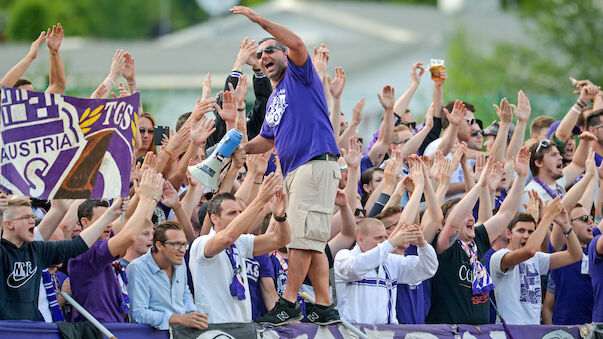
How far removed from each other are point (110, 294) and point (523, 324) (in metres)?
3.91

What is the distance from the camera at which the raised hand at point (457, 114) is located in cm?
1162

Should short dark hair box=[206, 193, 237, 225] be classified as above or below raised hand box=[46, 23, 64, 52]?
below

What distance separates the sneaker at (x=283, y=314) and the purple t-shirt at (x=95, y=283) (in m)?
1.20

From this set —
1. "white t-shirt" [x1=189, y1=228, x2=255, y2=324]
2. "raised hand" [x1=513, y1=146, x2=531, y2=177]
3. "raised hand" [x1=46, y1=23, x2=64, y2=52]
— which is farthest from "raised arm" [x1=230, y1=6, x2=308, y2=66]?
"raised hand" [x1=513, y1=146, x2=531, y2=177]

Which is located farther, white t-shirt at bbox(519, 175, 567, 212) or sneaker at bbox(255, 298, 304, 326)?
white t-shirt at bbox(519, 175, 567, 212)

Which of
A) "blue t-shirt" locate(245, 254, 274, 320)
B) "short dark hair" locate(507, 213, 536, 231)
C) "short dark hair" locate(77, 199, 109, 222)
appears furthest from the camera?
"short dark hair" locate(507, 213, 536, 231)

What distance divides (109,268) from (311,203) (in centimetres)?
166

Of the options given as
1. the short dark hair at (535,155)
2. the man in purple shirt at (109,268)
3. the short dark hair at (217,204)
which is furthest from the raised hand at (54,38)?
the short dark hair at (535,155)

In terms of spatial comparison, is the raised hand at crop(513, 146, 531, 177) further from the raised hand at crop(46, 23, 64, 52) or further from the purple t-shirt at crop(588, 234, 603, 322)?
the raised hand at crop(46, 23, 64, 52)

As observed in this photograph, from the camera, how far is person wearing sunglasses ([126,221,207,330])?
27.0ft

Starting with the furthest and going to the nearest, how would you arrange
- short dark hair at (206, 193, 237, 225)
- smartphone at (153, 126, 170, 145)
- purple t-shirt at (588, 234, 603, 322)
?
smartphone at (153, 126, 170, 145) → purple t-shirt at (588, 234, 603, 322) → short dark hair at (206, 193, 237, 225)

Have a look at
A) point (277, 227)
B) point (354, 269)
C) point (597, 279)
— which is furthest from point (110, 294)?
point (597, 279)

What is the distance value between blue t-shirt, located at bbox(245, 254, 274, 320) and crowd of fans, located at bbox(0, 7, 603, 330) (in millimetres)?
14

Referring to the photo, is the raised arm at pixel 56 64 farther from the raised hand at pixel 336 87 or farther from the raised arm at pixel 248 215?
the raised hand at pixel 336 87
